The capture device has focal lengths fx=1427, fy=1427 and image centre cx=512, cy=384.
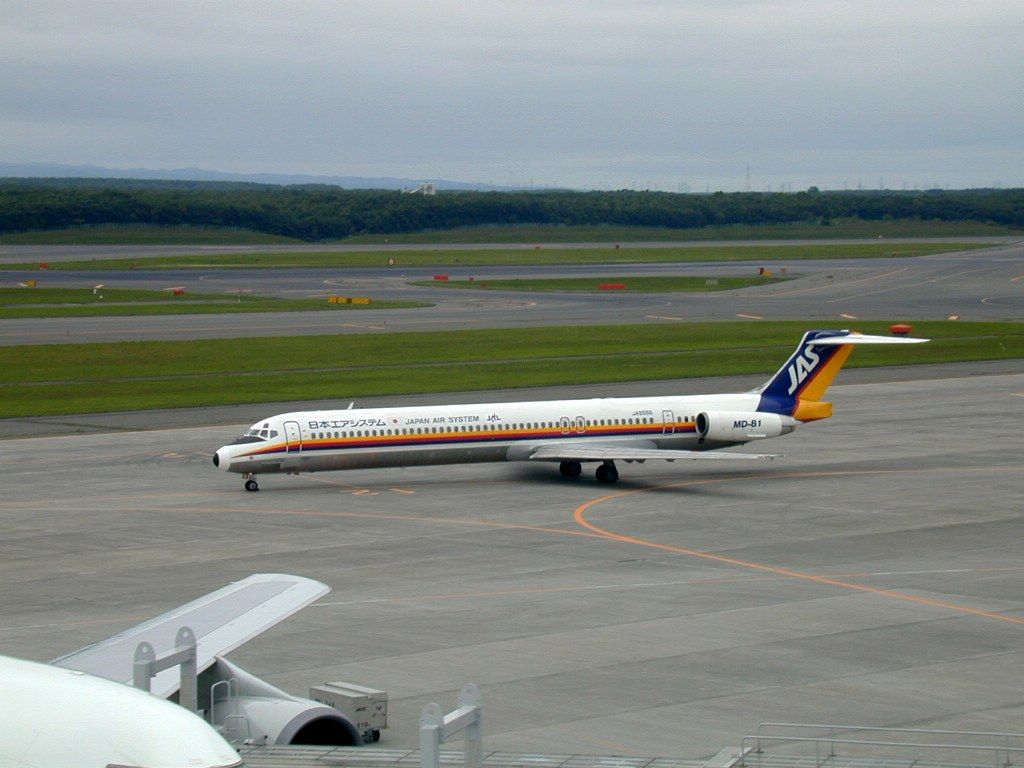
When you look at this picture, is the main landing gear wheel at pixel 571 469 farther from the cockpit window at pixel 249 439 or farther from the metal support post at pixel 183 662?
the metal support post at pixel 183 662

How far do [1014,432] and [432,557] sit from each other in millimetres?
34545

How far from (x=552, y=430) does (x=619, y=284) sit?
9851cm

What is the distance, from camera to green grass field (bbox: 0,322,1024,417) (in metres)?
Result: 75.5

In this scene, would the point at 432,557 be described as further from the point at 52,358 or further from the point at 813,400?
the point at 52,358

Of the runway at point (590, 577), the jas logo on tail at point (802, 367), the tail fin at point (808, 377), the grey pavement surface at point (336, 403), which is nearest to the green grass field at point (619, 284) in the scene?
the grey pavement surface at point (336, 403)

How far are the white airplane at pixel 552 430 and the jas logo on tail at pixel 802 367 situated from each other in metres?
0.04

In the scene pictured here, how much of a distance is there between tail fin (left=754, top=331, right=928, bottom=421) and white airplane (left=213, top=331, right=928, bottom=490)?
0.04 metres

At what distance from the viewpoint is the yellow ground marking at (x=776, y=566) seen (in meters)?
34.1

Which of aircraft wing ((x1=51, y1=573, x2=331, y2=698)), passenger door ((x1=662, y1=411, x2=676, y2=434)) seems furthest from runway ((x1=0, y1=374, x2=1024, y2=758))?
aircraft wing ((x1=51, y1=573, x2=331, y2=698))

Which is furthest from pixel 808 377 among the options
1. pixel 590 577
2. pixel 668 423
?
pixel 590 577

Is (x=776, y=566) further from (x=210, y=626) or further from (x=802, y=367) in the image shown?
(x=210, y=626)

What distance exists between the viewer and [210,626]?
17984 mm

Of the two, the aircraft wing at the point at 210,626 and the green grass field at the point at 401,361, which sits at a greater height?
the aircraft wing at the point at 210,626

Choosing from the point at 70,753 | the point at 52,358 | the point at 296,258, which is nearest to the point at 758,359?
the point at 52,358
